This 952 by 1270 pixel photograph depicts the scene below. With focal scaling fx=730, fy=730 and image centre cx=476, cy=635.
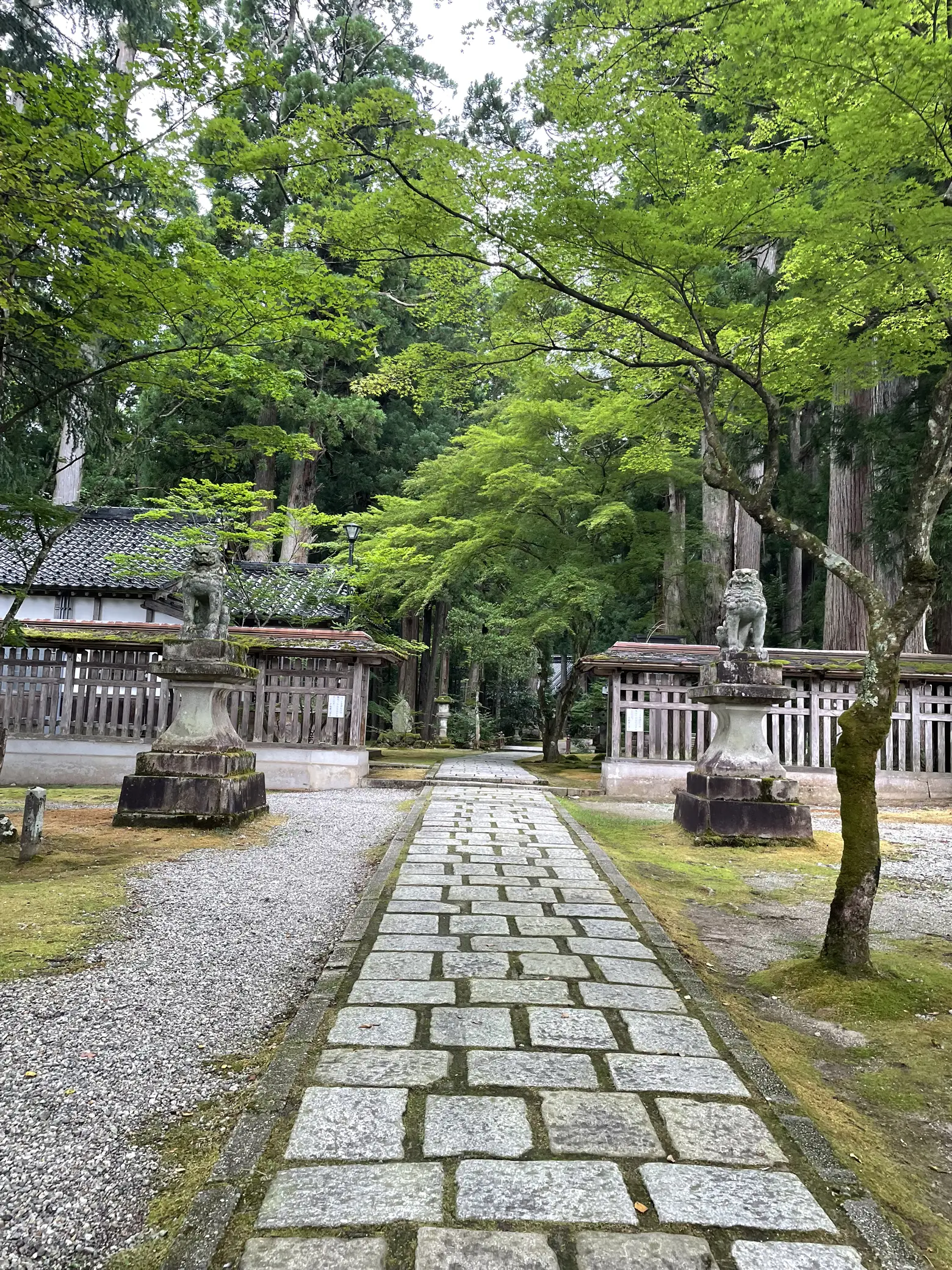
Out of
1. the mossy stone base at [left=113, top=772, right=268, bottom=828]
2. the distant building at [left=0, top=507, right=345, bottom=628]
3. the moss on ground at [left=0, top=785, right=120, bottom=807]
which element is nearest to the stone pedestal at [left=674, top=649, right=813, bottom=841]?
the mossy stone base at [left=113, top=772, right=268, bottom=828]

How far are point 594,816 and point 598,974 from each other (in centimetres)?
611

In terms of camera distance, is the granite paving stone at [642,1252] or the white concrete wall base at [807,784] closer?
the granite paving stone at [642,1252]

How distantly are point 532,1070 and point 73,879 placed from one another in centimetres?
405

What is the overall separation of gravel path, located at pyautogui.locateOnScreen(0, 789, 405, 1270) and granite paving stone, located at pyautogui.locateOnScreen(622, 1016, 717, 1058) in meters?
1.48

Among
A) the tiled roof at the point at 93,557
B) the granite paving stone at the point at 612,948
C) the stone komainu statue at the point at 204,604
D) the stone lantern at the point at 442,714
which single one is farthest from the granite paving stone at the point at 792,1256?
the stone lantern at the point at 442,714

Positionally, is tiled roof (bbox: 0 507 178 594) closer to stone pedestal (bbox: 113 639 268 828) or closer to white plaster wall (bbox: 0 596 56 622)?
white plaster wall (bbox: 0 596 56 622)

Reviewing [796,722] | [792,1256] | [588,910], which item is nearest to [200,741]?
[588,910]

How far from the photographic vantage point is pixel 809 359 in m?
5.29

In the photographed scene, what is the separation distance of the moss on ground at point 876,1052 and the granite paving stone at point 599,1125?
57 cm

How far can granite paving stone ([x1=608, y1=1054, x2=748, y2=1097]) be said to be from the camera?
2.43 meters

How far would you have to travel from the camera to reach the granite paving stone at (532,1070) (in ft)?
7.93

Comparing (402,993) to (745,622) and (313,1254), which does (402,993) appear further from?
(745,622)

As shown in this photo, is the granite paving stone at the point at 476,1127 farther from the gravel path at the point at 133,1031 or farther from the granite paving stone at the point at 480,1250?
the gravel path at the point at 133,1031

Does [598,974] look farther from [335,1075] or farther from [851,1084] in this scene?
[335,1075]
